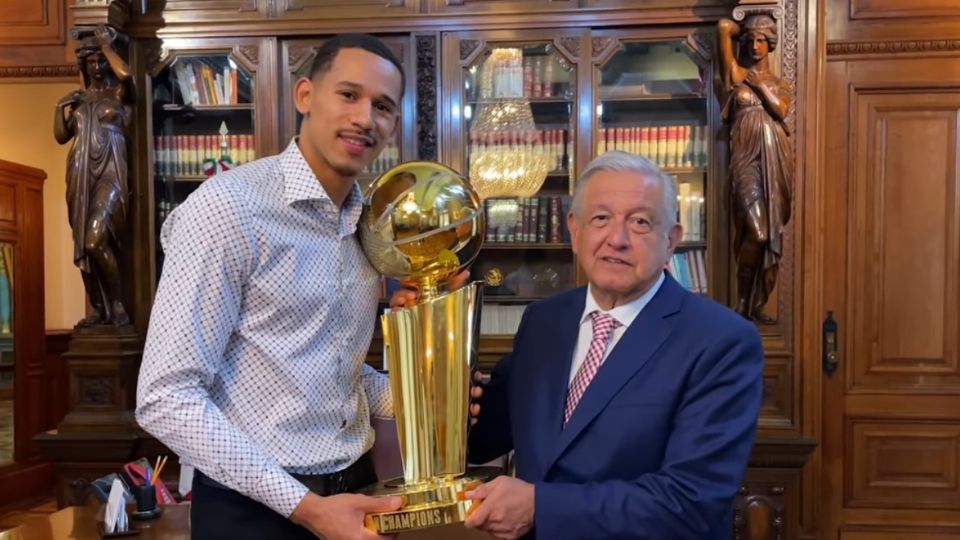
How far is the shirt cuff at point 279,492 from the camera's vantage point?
119 centimetres

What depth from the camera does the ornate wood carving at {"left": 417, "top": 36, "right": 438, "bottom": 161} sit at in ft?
11.1

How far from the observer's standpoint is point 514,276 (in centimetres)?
364

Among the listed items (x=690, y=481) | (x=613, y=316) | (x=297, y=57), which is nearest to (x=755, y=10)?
(x=297, y=57)

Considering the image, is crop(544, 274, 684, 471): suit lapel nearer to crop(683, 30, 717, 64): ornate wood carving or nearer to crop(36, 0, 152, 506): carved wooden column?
crop(683, 30, 717, 64): ornate wood carving

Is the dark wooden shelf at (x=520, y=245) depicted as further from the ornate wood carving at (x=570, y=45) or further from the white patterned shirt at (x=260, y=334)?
the white patterned shirt at (x=260, y=334)

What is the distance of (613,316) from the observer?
142 cm

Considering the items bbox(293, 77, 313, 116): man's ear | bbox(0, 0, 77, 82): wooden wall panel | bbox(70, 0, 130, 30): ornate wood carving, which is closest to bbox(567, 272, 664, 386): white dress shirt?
bbox(293, 77, 313, 116): man's ear

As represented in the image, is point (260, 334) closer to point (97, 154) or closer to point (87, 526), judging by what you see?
point (87, 526)

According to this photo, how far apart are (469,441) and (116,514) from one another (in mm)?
1001

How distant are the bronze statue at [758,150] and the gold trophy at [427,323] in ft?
6.51

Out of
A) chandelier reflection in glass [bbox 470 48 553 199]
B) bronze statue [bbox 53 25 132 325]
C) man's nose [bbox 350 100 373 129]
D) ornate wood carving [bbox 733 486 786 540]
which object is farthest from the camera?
chandelier reflection in glass [bbox 470 48 553 199]

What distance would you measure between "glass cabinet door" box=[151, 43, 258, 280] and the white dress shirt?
98.8 inches

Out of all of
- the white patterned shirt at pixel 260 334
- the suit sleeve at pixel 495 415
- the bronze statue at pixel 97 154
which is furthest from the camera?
the bronze statue at pixel 97 154

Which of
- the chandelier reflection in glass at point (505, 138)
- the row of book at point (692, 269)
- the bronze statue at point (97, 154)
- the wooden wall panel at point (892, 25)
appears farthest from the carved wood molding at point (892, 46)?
the bronze statue at point (97, 154)
